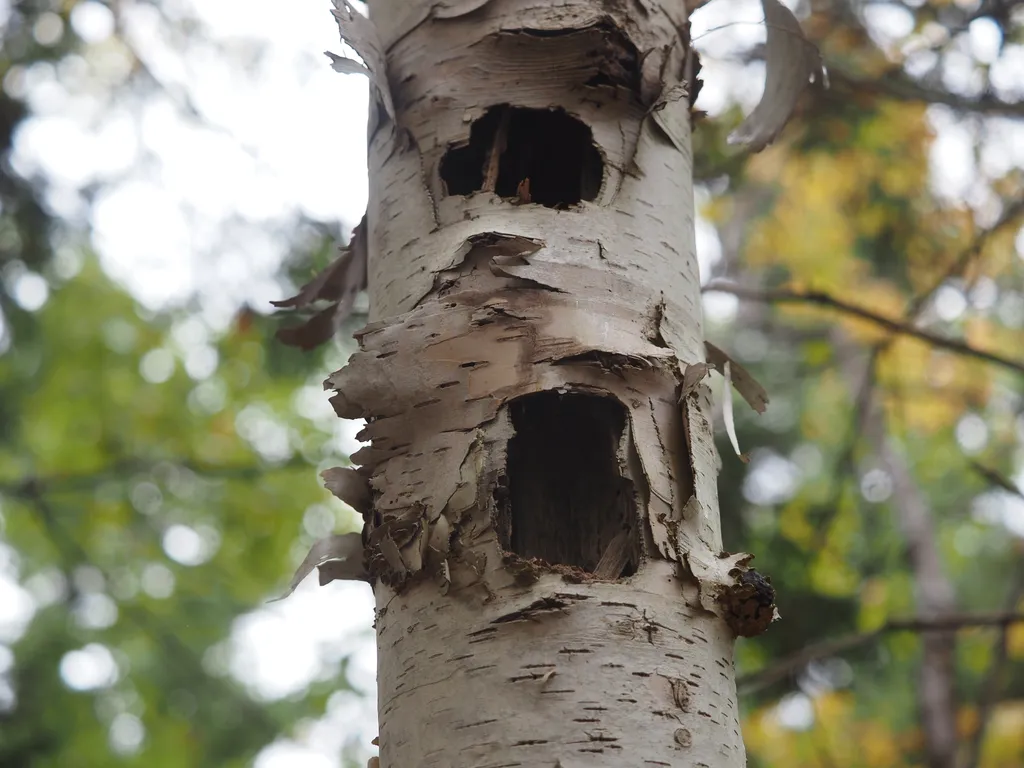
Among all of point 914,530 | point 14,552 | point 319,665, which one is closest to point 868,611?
point 914,530

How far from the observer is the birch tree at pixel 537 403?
1.11 m

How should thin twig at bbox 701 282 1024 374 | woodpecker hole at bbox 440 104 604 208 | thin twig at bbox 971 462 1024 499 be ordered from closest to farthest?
1. woodpecker hole at bbox 440 104 604 208
2. thin twig at bbox 971 462 1024 499
3. thin twig at bbox 701 282 1024 374

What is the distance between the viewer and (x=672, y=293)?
1.40 metres

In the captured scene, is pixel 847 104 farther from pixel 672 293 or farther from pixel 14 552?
pixel 14 552

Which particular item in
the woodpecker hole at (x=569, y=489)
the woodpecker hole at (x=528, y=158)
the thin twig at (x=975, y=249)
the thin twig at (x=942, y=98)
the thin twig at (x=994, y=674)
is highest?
the thin twig at (x=942, y=98)

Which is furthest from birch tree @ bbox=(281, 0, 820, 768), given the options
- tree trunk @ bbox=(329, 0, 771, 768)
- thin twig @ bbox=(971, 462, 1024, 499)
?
thin twig @ bbox=(971, 462, 1024, 499)

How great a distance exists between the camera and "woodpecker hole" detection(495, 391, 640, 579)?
127 centimetres

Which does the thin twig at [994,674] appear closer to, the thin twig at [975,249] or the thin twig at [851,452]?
the thin twig at [851,452]

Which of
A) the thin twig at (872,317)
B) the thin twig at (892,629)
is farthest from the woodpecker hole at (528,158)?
the thin twig at (892,629)

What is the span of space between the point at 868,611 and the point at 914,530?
79cm

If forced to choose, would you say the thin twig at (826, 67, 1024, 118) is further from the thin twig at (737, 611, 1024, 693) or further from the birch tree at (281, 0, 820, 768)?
the birch tree at (281, 0, 820, 768)

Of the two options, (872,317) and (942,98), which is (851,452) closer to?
(872,317)

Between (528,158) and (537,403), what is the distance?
0.44m

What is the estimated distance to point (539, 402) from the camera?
1.41m
